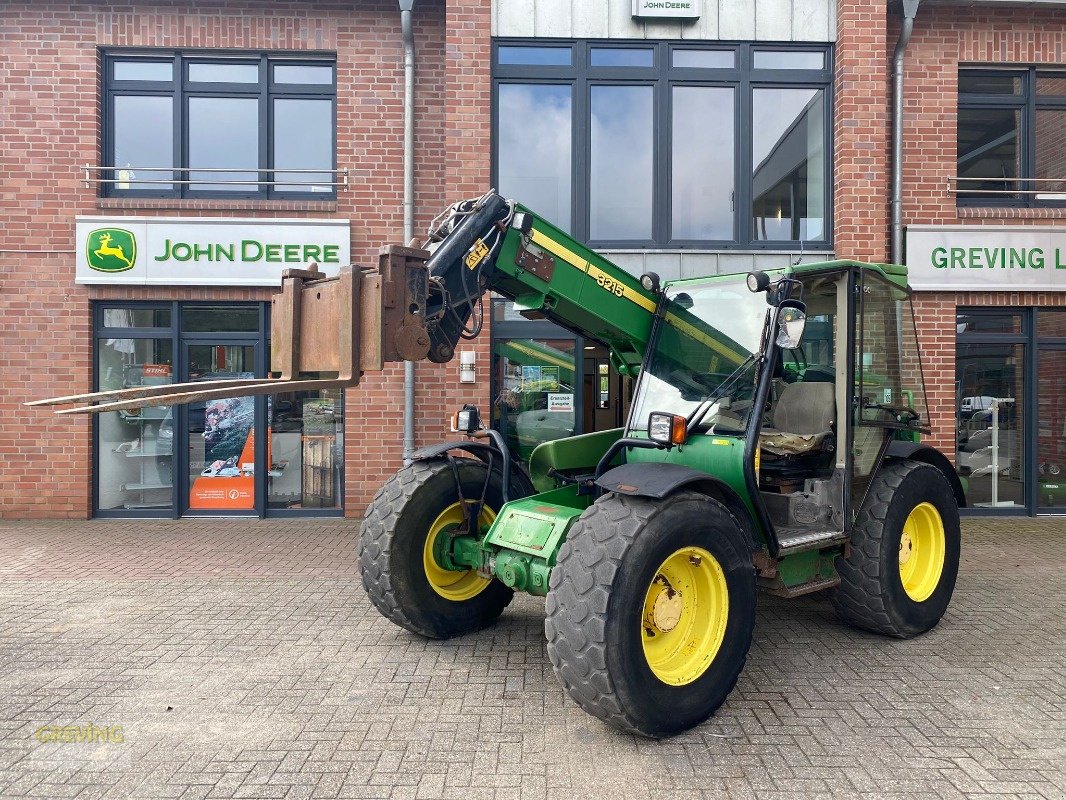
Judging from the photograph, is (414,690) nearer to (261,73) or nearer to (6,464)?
(6,464)

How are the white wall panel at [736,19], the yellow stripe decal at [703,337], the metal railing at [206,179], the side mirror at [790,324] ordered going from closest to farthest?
1. the side mirror at [790,324]
2. the yellow stripe decal at [703,337]
3. the white wall panel at [736,19]
4. the metal railing at [206,179]

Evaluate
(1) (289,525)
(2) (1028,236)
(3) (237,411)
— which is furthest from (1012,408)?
(3) (237,411)

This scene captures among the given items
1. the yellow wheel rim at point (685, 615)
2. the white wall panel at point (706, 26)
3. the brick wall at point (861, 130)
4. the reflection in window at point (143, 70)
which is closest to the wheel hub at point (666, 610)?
the yellow wheel rim at point (685, 615)

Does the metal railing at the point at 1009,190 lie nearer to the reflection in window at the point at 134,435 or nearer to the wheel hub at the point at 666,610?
the wheel hub at the point at 666,610

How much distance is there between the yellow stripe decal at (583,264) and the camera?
158 inches

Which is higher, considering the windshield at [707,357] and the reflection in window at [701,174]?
the reflection in window at [701,174]

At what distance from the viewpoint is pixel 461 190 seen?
834 centimetres

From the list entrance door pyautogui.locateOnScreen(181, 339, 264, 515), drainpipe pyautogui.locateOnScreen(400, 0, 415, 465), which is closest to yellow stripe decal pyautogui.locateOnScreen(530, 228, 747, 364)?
drainpipe pyautogui.locateOnScreen(400, 0, 415, 465)

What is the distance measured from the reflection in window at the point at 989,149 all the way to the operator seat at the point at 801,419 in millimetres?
6093

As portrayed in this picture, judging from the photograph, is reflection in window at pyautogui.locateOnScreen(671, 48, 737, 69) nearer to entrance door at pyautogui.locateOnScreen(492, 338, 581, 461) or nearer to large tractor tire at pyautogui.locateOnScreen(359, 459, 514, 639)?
entrance door at pyautogui.locateOnScreen(492, 338, 581, 461)

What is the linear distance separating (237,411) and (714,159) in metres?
6.77

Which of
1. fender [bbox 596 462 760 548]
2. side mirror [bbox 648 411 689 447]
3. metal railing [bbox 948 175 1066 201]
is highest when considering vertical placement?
metal railing [bbox 948 175 1066 201]

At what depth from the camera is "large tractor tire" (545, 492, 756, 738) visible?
124 inches

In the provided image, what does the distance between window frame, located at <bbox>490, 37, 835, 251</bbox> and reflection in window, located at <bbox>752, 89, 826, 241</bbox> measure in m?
0.08
